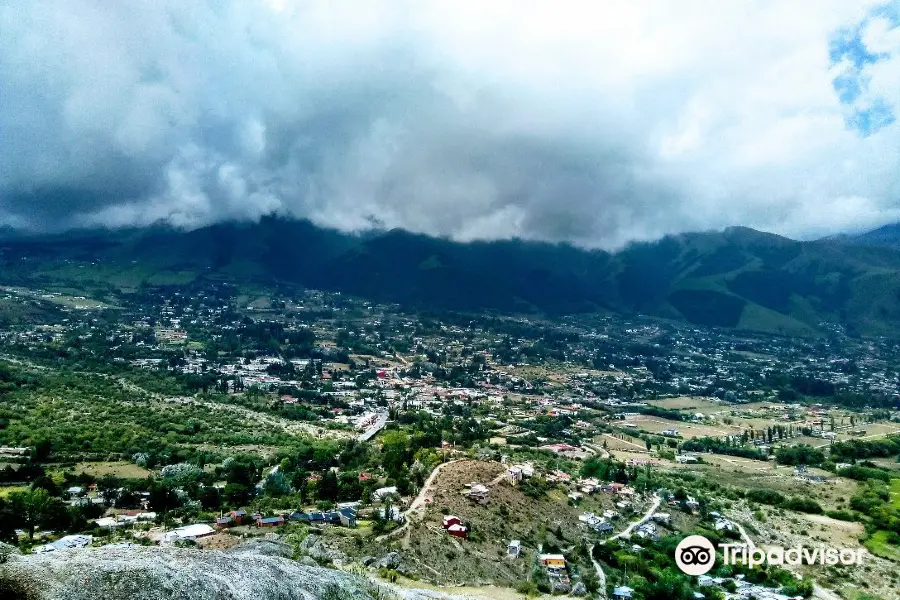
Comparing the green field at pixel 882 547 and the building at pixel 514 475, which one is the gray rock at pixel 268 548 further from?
the green field at pixel 882 547

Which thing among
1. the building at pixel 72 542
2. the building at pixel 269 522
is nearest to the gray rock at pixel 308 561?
the building at pixel 269 522

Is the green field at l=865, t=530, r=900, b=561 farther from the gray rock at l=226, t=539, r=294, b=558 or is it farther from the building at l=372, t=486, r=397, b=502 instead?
the gray rock at l=226, t=539, r=294, b=558

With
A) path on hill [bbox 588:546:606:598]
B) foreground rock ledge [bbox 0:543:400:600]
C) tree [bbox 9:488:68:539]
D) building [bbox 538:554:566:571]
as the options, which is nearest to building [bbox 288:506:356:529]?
building [bbox 538:554:566:571]

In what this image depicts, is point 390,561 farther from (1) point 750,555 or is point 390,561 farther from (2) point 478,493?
(1) point 750,555

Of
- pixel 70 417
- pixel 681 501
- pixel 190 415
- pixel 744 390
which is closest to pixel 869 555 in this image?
pixel 681 501

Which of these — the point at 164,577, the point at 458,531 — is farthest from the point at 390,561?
the point at 164,577

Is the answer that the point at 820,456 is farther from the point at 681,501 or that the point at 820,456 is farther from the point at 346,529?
the point at 346,529
